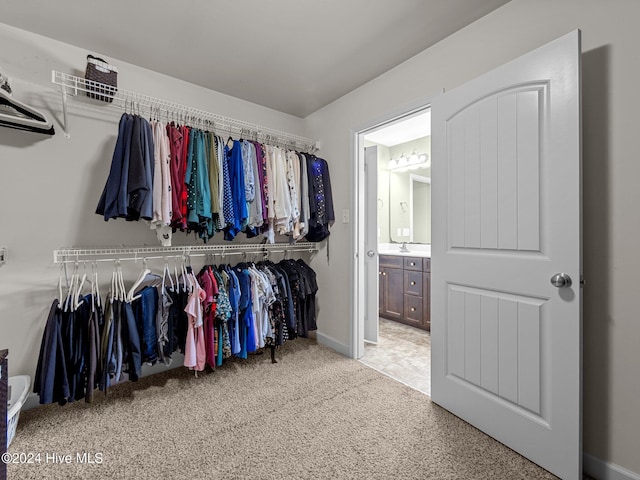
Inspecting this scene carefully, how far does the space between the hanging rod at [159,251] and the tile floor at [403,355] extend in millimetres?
1267

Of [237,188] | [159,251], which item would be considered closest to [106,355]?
[159,251]

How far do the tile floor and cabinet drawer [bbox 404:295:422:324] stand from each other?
0.41 feet

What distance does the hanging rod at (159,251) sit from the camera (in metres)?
1.98

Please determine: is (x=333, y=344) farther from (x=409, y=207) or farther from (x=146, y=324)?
(x=409, y=207)

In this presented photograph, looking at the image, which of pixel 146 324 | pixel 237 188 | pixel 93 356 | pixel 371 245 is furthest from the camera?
pixel 371 245

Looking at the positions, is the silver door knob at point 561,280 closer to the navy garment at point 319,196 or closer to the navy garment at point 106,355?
the navy garment at point 319,196

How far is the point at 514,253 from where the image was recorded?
1515 millimetres

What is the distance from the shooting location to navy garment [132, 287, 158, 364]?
1.98m

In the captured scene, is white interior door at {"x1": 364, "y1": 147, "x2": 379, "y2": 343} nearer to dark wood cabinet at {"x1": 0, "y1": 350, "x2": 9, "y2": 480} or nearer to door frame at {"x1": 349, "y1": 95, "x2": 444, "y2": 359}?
door frame at {"x1": 349, "y1": 95, "x2": 444, "y2": 359}

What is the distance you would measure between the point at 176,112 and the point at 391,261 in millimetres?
2896

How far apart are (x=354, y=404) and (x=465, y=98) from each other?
6.83 feet

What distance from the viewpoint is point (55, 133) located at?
1958 mm

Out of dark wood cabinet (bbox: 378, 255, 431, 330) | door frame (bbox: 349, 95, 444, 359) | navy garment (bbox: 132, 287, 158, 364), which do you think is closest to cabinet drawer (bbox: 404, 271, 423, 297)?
dark wood cabinet (bbox: 378, 255, 431, 330)

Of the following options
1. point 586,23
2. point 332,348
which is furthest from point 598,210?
point 332,348
